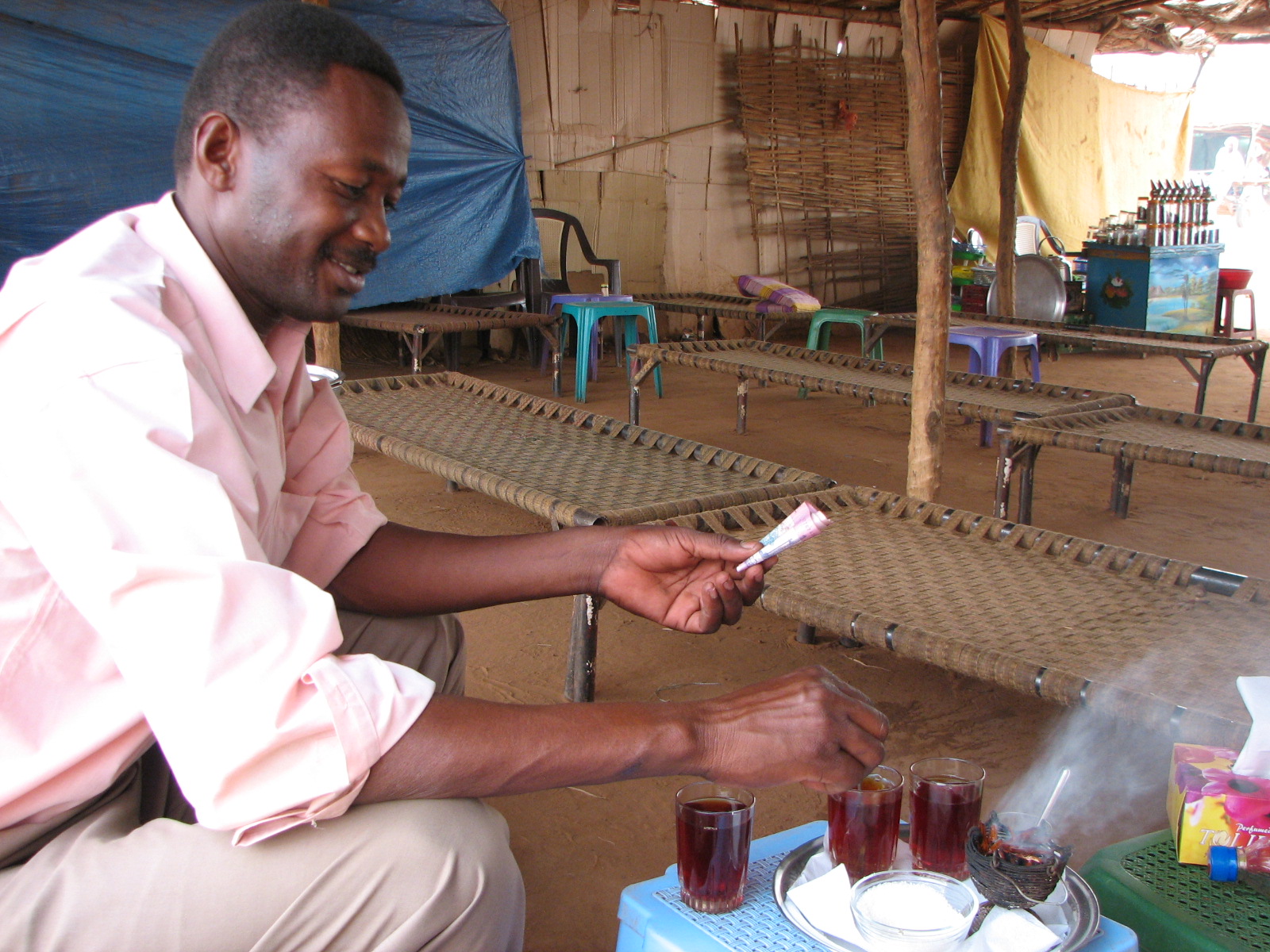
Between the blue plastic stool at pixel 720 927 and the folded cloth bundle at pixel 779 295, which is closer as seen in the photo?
the blue plastic stool at pixel 720 927

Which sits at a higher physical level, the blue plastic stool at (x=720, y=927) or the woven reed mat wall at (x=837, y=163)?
the woven reed mat wall at (x=837, y=163)

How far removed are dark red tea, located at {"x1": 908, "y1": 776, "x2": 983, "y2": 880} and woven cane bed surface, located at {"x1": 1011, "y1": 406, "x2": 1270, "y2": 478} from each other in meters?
2.23

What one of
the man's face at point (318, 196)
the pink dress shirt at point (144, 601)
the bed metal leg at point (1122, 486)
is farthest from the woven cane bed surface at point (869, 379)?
the pink dress shirt at point (144, 601)

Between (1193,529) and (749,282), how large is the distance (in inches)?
182

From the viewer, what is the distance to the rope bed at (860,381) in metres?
3.92

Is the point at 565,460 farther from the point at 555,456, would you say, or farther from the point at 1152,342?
the point at 1152,342

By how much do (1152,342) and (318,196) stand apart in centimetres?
497

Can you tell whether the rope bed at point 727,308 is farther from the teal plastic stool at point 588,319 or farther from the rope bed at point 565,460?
the rope bed at point 565,460

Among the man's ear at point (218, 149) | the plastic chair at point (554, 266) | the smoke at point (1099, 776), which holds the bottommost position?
the smoke at point (1099, 776)

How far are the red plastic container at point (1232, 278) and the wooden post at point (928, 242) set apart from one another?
20.3 ft

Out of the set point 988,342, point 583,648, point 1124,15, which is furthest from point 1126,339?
point 1124,15

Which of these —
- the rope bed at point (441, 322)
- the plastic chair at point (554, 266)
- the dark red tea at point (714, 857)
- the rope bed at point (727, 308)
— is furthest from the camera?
the plastic chair at point (554, 266)

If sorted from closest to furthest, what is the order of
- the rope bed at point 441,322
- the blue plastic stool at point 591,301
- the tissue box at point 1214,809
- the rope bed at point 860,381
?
the tissue box at point 1214,809
the rope bed at point 860,381
the rope bed at point 441,322
the blue plastic stool at point 591,301

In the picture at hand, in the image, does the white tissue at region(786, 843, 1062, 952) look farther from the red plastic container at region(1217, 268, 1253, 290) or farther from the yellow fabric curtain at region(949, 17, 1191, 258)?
the yellow fabric curtain at region(949, 17, 1191, 258)
